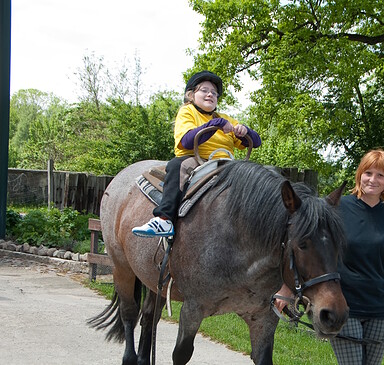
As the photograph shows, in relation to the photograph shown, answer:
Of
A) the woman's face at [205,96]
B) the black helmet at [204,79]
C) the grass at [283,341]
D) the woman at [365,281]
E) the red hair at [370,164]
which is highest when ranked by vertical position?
the black helmet at [204,79]

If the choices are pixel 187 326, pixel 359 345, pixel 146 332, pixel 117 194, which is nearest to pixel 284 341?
pixel 146 332

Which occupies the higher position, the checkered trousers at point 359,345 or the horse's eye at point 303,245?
the horse's eye at point 303,245

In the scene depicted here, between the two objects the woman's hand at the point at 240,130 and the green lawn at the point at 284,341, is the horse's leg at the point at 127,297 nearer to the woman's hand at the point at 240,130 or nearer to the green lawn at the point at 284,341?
the green lawn at the point at 284,341

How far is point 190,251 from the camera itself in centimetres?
362

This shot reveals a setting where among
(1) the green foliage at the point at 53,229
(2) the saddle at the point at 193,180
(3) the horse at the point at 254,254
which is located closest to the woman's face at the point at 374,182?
(3) the horse at the point at 254,254

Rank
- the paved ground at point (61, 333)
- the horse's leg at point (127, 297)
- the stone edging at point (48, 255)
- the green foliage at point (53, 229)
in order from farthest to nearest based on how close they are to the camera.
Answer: the green foliage at point (53, 229) → the stone edging at point (48, 255) → the paved ground at point (61, 333) → the horse's leg at point (127, 297)

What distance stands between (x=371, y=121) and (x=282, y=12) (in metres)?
5.13

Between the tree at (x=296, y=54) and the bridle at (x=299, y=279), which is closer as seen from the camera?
the bridle at (x=299, y=279)

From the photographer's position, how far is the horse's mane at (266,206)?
9.78 feet

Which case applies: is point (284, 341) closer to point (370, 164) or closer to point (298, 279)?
point (370, 164)

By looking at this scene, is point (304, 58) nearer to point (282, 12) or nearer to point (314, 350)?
point (282, 12)

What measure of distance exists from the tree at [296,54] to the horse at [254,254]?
39.8 ft

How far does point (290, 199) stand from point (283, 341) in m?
3.82

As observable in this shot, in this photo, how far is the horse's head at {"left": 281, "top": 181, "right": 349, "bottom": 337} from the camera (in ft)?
9.16
